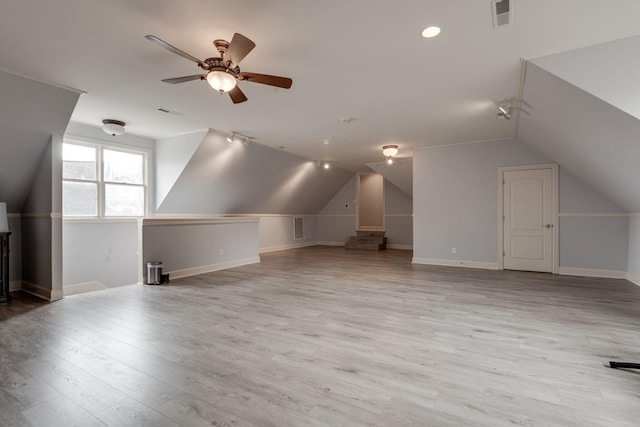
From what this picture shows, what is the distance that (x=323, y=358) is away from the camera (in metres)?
2.48

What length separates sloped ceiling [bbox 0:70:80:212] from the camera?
12.0 ft

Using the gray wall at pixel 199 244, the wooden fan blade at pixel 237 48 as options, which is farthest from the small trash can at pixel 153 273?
the wooden fan blade at pixel 237 48

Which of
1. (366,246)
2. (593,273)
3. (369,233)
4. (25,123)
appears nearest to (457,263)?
(593,273)

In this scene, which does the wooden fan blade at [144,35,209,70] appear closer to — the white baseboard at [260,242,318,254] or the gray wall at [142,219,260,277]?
the gray wall at [142,219,260,277]

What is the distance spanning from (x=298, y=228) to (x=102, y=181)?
649 cm

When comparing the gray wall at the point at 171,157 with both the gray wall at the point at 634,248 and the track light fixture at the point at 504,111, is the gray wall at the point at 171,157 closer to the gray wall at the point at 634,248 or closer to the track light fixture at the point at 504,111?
the track light fixture at the point at 504,111

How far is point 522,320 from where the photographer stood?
131 inches

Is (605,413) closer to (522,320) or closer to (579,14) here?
(522,320)

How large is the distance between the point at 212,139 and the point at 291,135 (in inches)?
61.3

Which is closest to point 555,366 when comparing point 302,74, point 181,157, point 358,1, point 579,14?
point 579,14

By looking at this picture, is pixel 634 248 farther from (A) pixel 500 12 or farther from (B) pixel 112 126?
(B) pixel 112 126

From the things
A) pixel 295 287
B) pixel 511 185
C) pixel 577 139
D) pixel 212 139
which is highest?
pixel 212 139

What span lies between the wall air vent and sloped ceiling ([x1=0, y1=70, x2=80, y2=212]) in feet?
24.5

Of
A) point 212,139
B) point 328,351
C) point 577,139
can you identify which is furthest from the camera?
point 212,139
